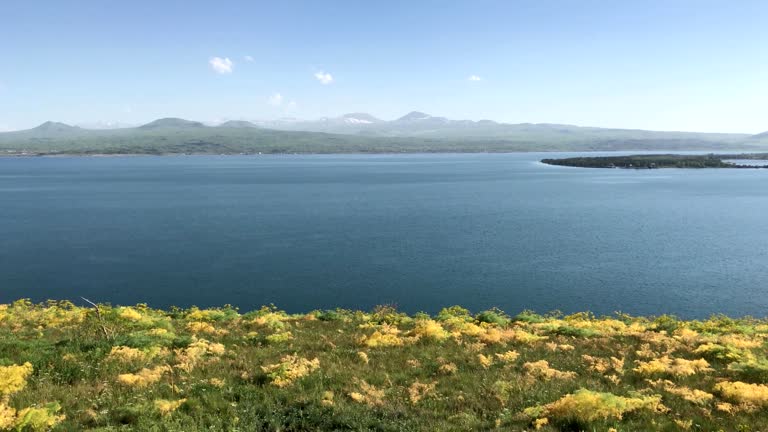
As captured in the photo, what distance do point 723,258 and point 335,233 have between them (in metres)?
64.0

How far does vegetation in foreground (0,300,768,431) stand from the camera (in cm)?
1342

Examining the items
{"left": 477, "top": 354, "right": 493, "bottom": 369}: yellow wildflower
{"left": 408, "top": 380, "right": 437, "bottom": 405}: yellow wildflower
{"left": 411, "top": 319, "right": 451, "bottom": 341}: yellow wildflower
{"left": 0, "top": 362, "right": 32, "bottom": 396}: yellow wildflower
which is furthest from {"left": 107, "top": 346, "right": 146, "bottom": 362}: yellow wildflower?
{"left": 477, "top": 354, "right": 493, "bottom": 369}: yellow wildflower

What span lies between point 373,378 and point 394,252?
61034 mm

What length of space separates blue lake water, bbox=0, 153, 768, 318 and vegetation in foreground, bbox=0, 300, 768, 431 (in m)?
30.3

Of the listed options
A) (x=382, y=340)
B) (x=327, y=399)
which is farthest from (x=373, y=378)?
(x=382, y=340)

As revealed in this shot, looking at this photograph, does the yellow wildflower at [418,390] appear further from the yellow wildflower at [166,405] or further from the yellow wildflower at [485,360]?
the yellow wildflower at [166,405]

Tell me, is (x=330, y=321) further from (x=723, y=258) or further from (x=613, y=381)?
(x=723, y=258)

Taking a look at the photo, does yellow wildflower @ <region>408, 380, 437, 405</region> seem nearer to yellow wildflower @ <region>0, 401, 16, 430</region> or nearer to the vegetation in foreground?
the vegetation in foreground

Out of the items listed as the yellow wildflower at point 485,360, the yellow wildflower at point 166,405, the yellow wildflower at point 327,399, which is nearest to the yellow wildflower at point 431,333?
the yellow wildflower at point 485,360

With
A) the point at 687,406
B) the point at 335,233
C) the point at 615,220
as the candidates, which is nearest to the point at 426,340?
the point at 687,406

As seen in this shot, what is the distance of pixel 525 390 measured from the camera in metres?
16.0

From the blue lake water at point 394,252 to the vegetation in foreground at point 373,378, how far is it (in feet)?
99.5

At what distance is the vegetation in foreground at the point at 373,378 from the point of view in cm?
1342

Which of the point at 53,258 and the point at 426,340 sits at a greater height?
the point at 426,340
